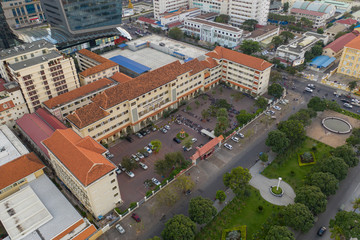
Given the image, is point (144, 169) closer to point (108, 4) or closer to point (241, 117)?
point (241, 117)

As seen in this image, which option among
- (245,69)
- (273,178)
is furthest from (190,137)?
(245,69)

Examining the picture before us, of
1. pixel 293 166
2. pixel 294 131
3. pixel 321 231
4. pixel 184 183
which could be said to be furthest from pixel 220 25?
pixel 321 231

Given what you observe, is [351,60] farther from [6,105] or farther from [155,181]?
[6,105]

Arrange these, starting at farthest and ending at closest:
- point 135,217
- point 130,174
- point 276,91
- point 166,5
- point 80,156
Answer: point 166,5 < point 276,91 < point 130,174 < point 135,217 < point 80,156

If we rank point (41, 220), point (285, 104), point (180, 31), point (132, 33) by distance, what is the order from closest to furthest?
point (41, 220) < point (285, 104) < point (180, 31) < point (132, 33)

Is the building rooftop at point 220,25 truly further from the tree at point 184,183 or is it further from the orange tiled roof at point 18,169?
the orange tiled roof at point 18,169

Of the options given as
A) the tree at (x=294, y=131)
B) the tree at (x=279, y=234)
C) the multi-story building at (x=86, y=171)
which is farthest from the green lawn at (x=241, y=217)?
the multi-story building at (x=86, y=171)
